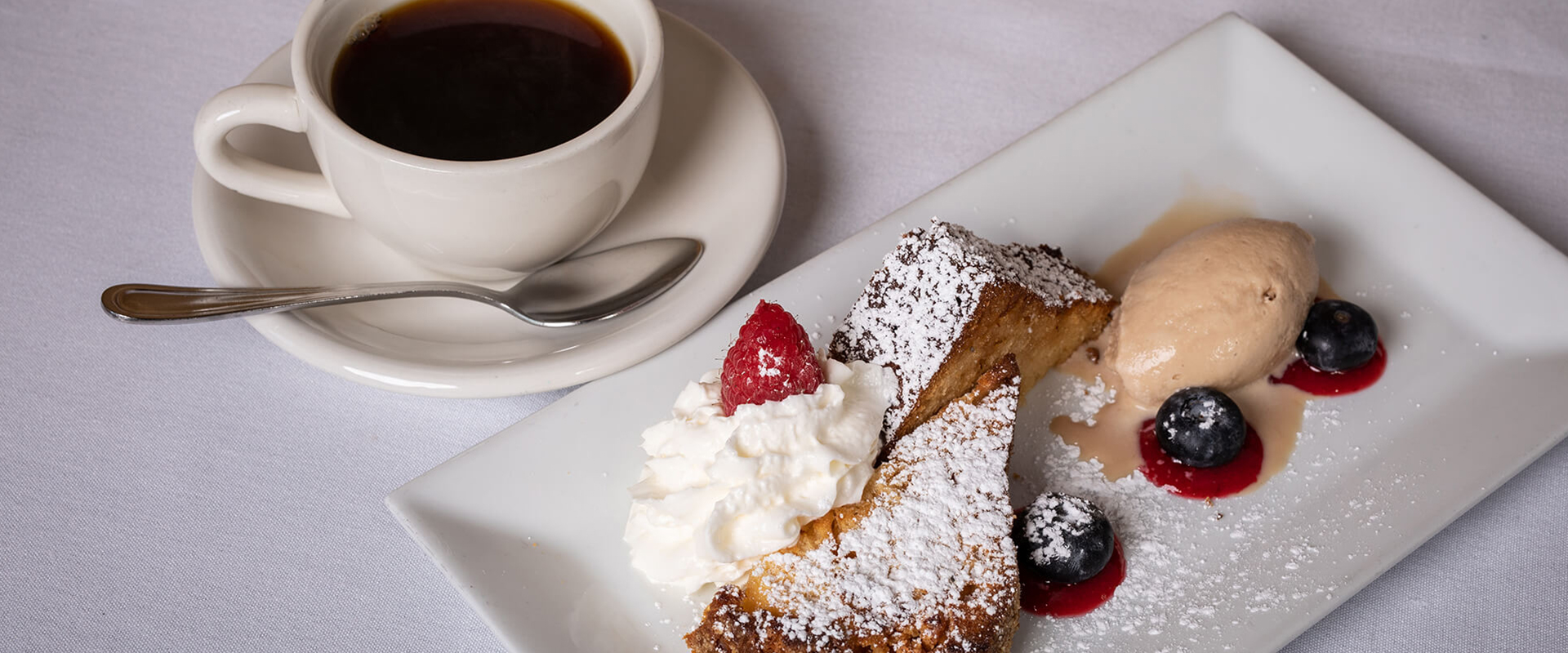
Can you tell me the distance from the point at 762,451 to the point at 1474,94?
1.68 metres

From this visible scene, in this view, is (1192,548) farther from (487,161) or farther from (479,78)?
(479,78)

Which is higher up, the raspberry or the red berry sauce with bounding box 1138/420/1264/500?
the raspberry

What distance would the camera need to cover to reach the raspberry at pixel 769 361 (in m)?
1.40

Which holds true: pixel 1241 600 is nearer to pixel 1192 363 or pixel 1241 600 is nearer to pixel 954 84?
pixel 1192 363

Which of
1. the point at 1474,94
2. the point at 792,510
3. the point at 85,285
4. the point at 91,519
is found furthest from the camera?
the point at 1474,94

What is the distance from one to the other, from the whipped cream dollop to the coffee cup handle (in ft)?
2.08

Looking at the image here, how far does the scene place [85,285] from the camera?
71.1 inches

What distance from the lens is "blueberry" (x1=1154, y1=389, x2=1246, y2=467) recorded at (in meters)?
1.57

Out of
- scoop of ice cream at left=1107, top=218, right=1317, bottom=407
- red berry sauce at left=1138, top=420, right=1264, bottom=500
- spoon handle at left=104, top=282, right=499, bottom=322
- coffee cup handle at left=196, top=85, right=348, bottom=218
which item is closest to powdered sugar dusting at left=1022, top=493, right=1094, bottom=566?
red berry sauce at left=1138, top=420, right=1264, bottom=500

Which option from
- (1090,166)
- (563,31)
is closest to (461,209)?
(563,31)

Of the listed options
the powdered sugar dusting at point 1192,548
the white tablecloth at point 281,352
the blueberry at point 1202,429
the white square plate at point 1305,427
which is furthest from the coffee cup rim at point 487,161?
the blueberry at point 1202,429

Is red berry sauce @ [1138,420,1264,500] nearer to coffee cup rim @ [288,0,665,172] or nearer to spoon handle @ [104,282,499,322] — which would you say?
coffee cup rim @ [288,0,665,172]

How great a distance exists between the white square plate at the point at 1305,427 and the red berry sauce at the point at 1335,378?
0.7 inches

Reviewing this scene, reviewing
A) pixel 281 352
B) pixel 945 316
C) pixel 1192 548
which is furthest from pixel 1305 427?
pixel 281 352
